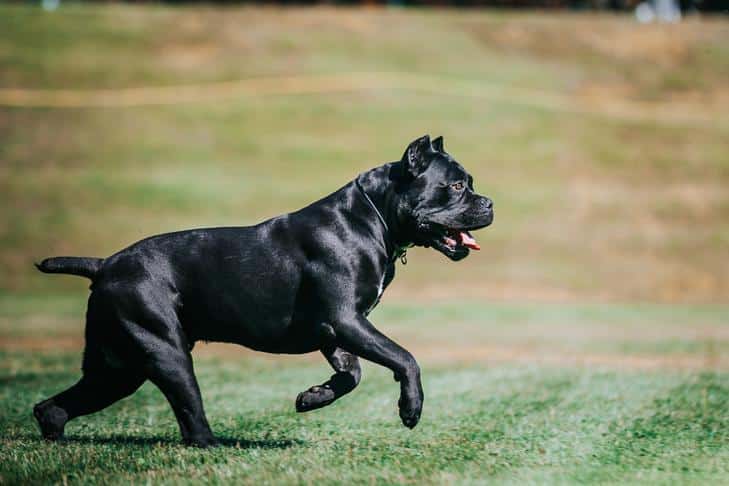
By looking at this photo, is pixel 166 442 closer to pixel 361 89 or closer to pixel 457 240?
pixel 457 240

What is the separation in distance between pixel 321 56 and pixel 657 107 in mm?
11790

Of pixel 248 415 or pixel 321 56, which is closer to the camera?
pixel 248 415

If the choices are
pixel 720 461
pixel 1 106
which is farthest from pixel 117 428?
pixel 1 106

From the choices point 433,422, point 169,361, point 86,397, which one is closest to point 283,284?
point 169,361

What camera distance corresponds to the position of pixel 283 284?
668cm

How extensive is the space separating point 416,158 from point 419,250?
66.9 feet

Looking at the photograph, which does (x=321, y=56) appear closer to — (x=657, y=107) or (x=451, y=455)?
(x=657, y=107)

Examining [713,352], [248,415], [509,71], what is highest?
[509,71]

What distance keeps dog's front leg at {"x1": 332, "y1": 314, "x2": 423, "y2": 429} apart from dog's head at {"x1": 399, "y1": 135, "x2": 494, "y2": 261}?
766 millimetres

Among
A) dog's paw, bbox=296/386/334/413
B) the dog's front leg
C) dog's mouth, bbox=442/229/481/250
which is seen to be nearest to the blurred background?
dog's mouth, bbox=442/229/481/250

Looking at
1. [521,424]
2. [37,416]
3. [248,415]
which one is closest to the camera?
[37,416]

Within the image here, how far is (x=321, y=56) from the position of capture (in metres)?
38.4

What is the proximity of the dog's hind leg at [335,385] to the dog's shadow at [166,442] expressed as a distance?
1.21 feet

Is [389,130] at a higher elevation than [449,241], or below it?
below
